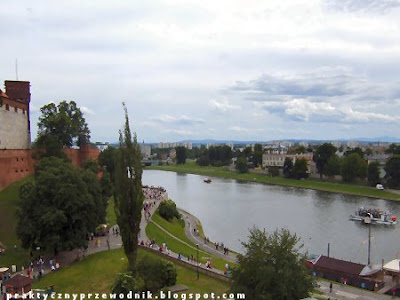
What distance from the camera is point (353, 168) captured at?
97.2 metres

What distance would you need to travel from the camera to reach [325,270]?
113 feet

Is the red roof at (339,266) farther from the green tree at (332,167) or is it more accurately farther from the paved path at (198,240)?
the green tree at (332,167)

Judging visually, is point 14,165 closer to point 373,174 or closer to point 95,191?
point 95,191

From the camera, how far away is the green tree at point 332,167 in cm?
10250

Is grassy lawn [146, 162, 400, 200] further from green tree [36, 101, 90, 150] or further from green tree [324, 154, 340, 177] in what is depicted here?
green tree [36, 101, 90, 150]

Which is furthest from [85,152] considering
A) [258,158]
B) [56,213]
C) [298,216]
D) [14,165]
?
[258,158]

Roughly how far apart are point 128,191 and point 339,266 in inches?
787

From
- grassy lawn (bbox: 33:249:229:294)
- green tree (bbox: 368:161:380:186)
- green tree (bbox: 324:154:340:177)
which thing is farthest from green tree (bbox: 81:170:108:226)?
green tree (bbox: 324:154:340:177)

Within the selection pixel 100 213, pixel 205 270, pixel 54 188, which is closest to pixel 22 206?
pixel 54 188

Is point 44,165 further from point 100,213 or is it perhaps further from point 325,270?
point 325,270

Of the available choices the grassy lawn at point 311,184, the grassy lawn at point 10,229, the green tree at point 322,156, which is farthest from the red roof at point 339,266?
the green tree at point 322,156

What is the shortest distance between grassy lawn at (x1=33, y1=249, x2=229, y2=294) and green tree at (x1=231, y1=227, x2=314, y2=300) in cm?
411

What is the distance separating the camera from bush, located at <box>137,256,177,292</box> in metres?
23.3

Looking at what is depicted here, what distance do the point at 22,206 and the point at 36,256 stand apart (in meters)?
4.01
